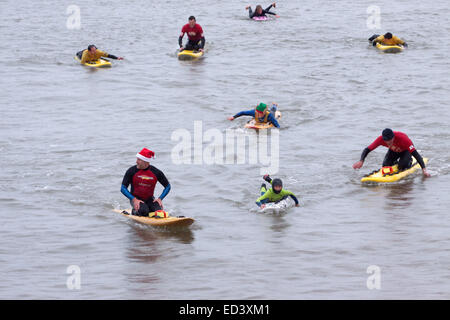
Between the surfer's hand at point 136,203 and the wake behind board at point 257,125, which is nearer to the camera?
the surfer's hand at point 136,203

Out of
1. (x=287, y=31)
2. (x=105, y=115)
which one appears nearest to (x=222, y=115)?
(x=105, y=115)

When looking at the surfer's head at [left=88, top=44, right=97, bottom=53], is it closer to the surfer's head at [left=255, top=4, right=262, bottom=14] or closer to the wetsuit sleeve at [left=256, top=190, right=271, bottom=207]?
the surfer's head at [left=255, top=4, right=262, bottom=14]

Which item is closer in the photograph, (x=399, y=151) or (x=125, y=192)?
(x=125, y=192)

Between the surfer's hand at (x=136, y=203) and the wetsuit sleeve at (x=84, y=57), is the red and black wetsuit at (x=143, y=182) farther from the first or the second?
the wetsuit sleeve at (x=84, y=57)

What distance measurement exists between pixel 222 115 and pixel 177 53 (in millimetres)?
9648

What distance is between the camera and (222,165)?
21.0m

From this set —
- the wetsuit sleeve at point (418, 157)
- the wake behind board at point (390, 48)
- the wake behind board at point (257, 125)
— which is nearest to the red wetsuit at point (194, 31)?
the wake behind board at point (390, 48)

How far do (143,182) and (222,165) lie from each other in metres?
5.30

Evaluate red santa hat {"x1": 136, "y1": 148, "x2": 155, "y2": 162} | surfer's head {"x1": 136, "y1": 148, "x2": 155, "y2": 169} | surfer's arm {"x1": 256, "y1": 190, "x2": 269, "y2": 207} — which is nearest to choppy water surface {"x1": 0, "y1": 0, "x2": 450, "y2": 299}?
surfer's arm {"x1": 256, "y1": 190, "x2": 269, "y2": 207}

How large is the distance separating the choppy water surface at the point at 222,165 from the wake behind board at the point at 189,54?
33 centimetres

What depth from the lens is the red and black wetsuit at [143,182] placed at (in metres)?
15.8

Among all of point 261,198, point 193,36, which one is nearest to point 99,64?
point 193,36

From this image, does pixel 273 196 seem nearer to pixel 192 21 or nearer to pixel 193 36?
pixel 192 21

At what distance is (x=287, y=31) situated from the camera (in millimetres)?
38938
